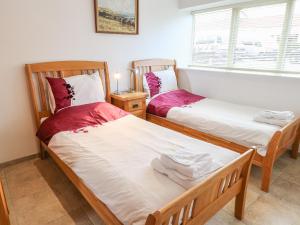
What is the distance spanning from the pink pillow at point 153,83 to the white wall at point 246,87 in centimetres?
73

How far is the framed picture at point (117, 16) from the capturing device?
2799mm

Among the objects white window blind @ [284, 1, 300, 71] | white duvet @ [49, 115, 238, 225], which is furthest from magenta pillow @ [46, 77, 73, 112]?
white window blind @ [284, 1, 300, 71]

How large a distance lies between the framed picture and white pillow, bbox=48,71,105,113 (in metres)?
0.68

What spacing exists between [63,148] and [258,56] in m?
3.01

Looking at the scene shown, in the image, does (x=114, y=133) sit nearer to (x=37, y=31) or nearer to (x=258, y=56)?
(x=37, y=31)

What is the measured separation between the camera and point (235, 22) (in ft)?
11.3

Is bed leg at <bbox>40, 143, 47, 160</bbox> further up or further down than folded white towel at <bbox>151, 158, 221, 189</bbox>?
further down

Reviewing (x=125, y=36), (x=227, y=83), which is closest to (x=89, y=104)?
(x=125, y=36)

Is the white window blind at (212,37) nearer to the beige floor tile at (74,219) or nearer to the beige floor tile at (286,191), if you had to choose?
the beige floor tile at (286,191)

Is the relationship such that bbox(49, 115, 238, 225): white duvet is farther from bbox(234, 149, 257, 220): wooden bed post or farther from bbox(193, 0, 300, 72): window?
bbox(193, 0, 300, 72): window

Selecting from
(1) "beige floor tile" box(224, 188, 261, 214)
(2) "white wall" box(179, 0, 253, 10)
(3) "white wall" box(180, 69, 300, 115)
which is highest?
(2) "white wall" box(179, 0, 253, 10)

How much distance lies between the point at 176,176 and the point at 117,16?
2429mm

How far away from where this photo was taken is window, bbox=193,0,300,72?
2953mm

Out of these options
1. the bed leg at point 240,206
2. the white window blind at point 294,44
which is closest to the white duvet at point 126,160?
the bed leg at point 240,206
